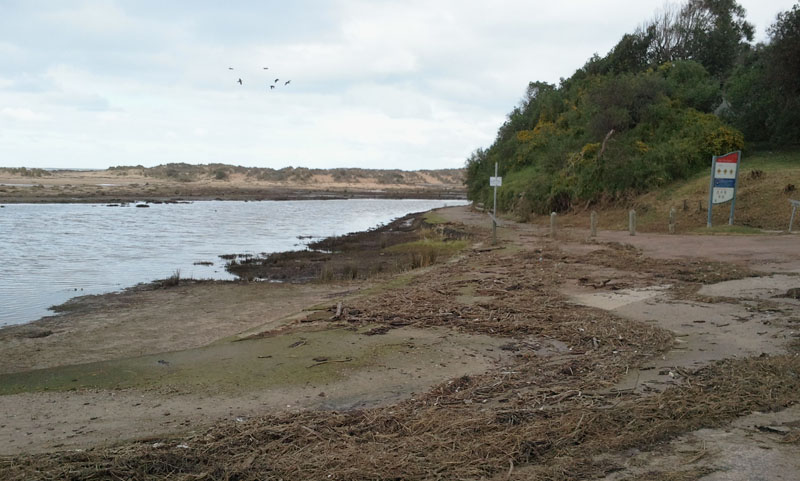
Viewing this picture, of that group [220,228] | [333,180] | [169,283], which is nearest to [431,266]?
[169,283]

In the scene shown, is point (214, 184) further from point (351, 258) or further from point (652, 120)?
point (351, 258)

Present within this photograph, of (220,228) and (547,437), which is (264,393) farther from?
(220,228)

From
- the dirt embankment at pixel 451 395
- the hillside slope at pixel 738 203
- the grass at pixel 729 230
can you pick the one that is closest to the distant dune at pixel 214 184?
the hillside slope at pixel 738 203

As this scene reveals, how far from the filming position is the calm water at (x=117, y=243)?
639 inches

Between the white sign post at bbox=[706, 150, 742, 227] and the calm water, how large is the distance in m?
16.7

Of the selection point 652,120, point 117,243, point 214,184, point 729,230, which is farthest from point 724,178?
point 214,184

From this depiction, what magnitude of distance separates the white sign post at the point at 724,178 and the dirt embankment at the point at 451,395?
37.1 feet

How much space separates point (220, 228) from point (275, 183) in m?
79.3

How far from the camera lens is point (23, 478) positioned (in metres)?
4.10

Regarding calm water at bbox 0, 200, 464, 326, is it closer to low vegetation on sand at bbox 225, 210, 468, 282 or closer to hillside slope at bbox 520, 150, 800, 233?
low vegetation on sand at bbox 225, 210, 468, 282

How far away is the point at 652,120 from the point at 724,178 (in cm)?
1229

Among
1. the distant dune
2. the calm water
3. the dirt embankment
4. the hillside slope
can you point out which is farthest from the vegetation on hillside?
the distant dune

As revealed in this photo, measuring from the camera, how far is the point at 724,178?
71.1ft

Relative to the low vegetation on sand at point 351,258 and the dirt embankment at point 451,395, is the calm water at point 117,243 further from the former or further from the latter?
the dirt embankment at point 451,395
